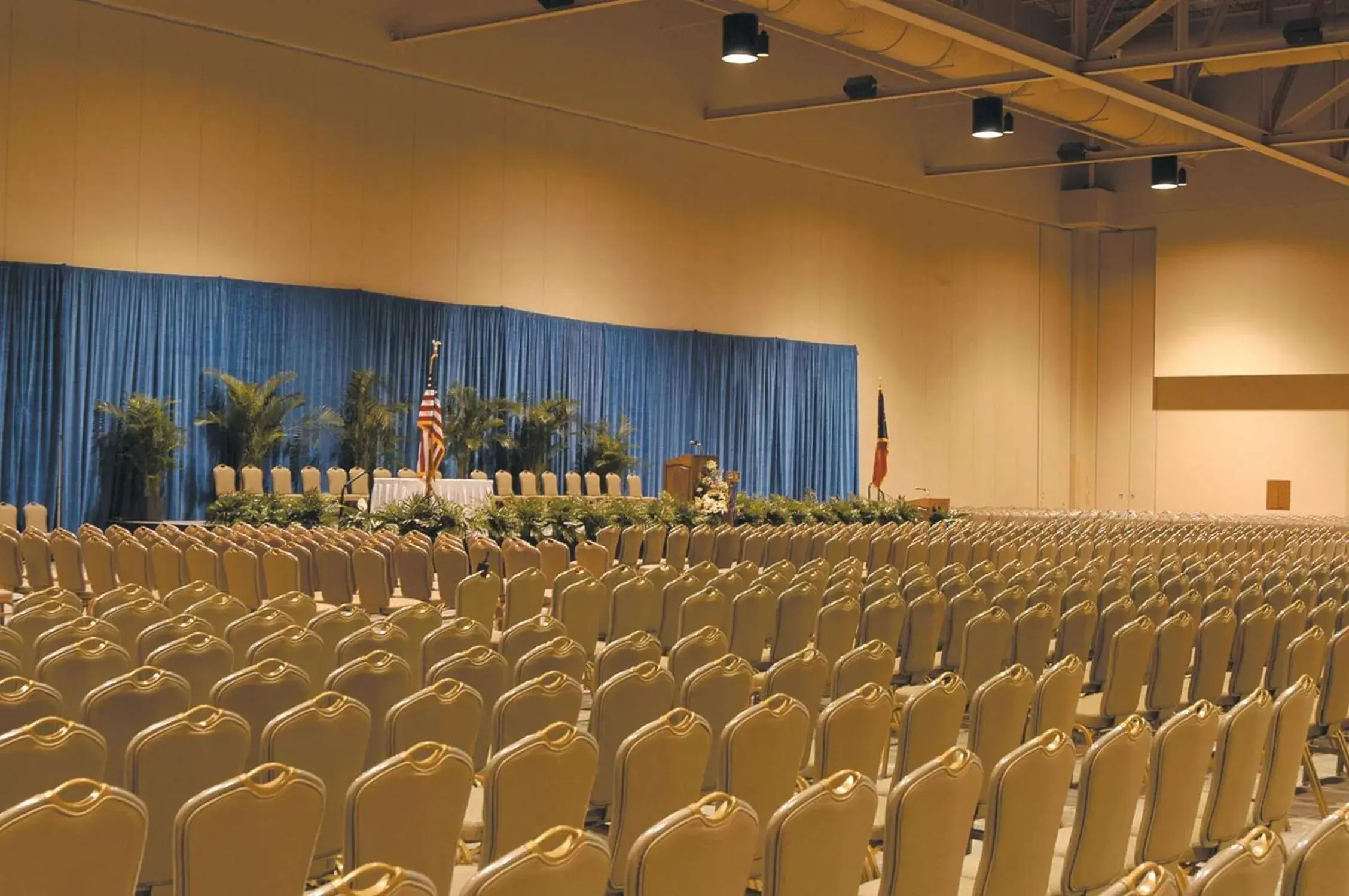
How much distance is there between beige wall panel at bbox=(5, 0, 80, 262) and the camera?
52.4ft

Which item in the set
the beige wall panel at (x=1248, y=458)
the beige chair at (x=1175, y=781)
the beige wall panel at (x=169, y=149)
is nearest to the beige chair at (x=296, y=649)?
the beige chair at (x=1175, y=781)

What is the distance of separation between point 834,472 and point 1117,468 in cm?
789

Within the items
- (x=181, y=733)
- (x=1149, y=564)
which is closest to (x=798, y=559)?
(x=1149, y=564)

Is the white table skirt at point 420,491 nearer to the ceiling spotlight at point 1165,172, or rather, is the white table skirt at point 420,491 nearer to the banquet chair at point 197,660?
the banquet chair at point 197,660

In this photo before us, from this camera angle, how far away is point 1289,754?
450 cm

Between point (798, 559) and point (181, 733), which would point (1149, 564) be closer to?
point (798, 559)

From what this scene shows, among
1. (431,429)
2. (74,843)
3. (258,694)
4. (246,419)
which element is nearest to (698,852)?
(74,843)

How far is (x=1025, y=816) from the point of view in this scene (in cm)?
334

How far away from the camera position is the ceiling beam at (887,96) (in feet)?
60.3

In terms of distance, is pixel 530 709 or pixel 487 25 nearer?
pixel 530 709

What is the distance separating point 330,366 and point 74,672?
1463cm

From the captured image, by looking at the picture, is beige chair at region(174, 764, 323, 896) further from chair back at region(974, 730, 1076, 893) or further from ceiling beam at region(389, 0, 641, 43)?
ceiling beam at region(389, 0, 641, 43)

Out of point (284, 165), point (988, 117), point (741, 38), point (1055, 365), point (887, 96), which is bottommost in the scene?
point (1055, 365)

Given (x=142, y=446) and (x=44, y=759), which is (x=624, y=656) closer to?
(x=44, y=759)
